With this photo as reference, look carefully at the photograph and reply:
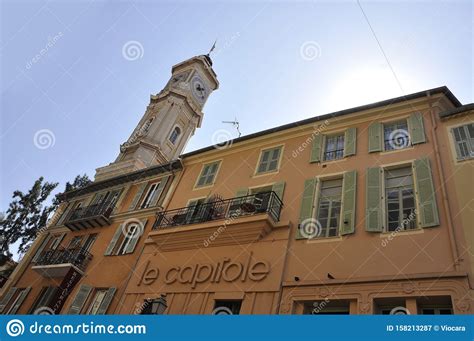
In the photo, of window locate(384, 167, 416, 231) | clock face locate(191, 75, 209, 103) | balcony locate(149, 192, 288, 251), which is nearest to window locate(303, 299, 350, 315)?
window locate(384, 167, 416, 231)

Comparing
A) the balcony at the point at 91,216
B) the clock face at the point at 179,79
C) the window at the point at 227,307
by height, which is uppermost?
the clock face at the point at 179,79

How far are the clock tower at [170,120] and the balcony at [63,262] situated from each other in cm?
927

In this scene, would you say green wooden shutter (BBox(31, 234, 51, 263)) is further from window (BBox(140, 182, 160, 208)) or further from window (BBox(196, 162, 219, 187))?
window (BBox(196, 162, 219, 187))

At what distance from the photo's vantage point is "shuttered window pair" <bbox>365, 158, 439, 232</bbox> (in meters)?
9.88

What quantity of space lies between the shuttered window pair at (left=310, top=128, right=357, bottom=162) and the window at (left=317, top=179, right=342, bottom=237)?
1.13 meters

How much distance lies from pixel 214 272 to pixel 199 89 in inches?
1135

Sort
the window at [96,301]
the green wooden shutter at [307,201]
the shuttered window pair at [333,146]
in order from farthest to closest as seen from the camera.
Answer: the window at [96,301], the shuttered window pair at [333,146], the green wooden shutter at [307,201]

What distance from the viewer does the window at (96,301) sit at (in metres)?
14.5

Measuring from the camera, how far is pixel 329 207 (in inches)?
465

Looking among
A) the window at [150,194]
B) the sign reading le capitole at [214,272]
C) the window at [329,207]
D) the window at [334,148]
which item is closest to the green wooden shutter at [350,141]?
the window at [334,148]

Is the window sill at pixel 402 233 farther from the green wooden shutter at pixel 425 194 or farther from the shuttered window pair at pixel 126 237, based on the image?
the shuttered window pair at pixel 126 237

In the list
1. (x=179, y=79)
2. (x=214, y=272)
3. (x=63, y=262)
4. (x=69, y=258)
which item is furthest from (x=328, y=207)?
(x=179, y=79)

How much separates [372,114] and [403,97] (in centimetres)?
118

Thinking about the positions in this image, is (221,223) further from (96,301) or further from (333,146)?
(96,301)
